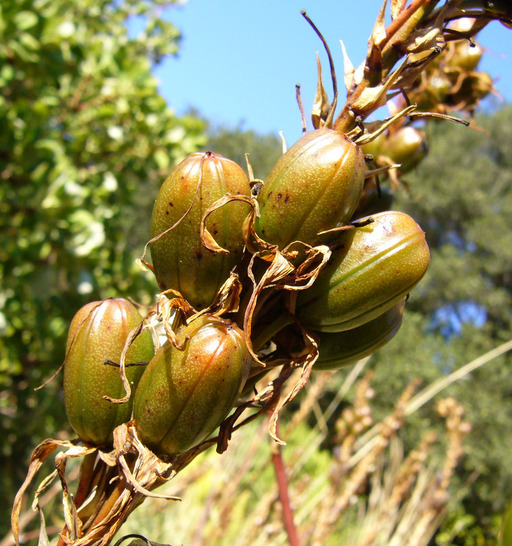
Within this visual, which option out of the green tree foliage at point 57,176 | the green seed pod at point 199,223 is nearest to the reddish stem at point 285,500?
the green seed pod at point 199,223

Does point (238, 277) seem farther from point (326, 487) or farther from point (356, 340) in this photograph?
point (326, 487)

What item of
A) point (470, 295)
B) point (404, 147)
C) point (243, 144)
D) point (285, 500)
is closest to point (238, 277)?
point (285, 500)

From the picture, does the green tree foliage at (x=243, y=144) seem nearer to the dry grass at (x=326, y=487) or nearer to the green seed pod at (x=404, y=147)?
the dry grass at (x=326, y=487)

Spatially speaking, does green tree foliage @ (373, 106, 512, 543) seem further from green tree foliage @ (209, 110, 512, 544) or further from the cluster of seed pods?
the cluster of seed pods

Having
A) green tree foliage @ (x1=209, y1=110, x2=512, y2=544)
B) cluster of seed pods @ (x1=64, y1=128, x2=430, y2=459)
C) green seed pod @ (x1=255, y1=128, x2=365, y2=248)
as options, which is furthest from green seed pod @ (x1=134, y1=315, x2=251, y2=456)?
green tree foliage @ (x1=209, y1=110, x2=512, y2=544)

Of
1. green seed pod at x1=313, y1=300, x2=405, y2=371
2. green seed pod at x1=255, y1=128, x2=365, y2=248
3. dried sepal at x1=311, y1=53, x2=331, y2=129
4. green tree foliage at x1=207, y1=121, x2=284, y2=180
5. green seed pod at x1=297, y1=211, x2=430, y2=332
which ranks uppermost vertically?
dried sepal at x1=311, y1=53, x2=331, y2=129

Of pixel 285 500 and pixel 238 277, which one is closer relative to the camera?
pixel 238 277

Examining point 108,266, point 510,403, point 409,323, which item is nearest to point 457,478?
point 510,403

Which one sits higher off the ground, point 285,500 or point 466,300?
point 285,500

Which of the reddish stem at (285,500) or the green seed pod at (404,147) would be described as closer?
the reddish stem at (285,500)
